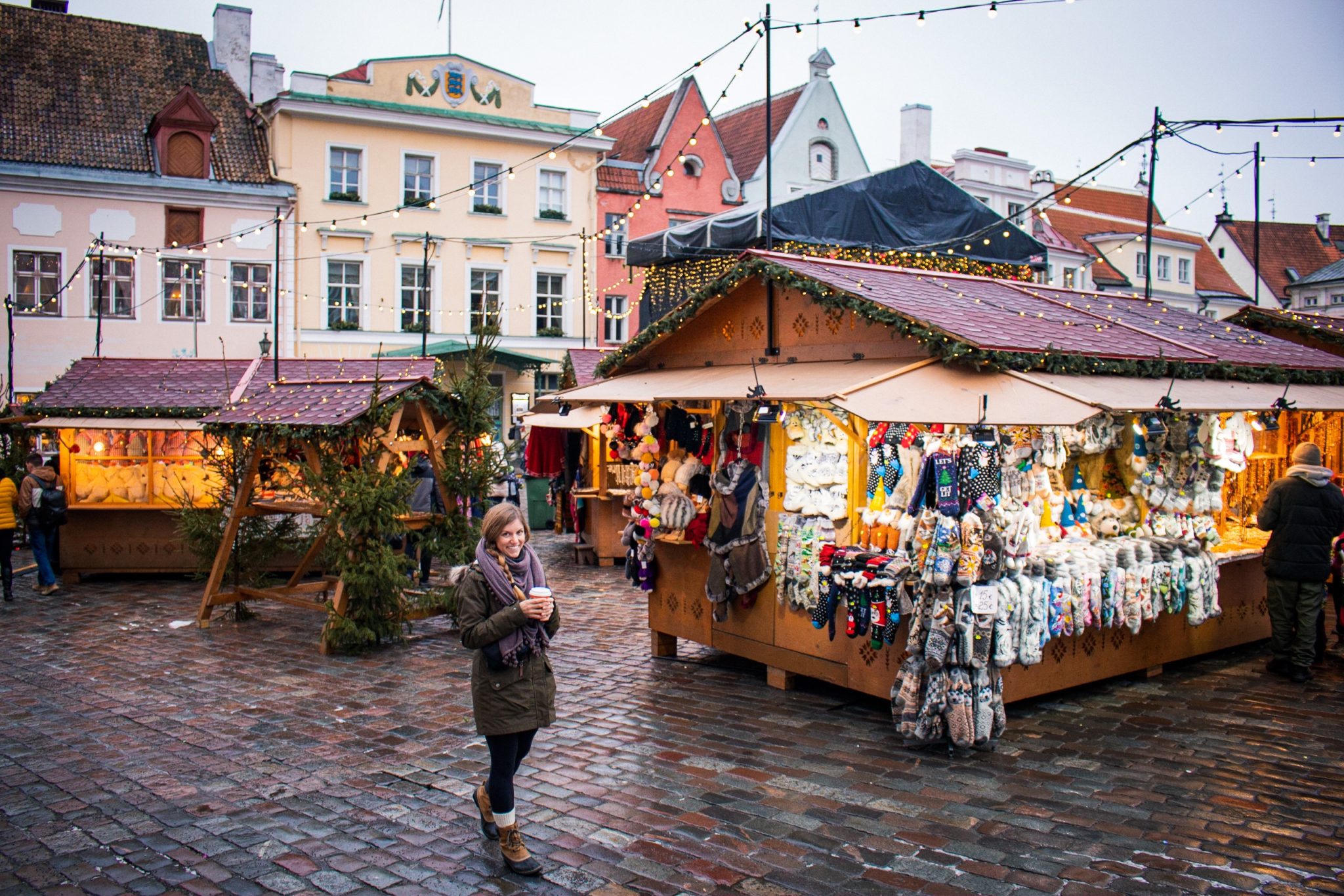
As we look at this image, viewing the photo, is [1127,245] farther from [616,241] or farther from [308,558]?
[308,558]

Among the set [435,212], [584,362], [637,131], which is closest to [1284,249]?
[637,131]

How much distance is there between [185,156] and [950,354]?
940 inches

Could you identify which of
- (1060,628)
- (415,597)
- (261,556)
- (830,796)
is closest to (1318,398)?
(1060,628)

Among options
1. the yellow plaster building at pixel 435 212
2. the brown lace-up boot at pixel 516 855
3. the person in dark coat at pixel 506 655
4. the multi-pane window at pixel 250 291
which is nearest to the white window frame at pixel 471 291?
the yellow plaster building at pixel 435 212

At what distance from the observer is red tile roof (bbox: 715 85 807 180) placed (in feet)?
107

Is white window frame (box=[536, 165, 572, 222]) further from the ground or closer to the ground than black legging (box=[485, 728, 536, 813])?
further from the ground

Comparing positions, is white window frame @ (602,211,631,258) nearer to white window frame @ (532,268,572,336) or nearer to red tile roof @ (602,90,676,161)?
white window frame @ (532,268,572,336)

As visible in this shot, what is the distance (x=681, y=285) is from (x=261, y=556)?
861 cm

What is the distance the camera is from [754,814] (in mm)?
5273

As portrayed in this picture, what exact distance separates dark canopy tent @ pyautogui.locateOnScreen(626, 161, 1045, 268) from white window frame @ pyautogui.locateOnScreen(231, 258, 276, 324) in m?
12.8

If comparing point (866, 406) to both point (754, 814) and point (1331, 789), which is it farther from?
point (1331, 789)

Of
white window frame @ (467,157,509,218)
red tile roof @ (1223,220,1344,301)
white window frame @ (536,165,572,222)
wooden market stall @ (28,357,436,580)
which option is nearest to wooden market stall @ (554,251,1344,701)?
wooden market stall @ (28,357,436,580)

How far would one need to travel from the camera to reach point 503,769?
466 cm

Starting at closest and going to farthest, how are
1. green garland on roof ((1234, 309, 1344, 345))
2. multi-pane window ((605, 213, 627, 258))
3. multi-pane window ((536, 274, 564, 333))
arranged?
green garland on roof ((1234, 309, 1344, 345)) → multi-pane window ((536, 274, 564, 333)) → multi-pane window ((605, 213, 627, 258))
